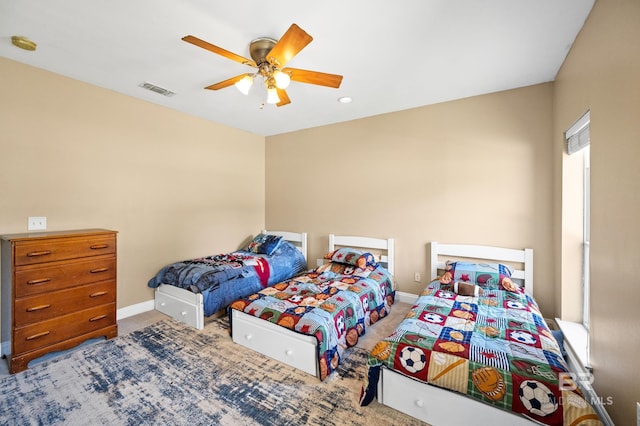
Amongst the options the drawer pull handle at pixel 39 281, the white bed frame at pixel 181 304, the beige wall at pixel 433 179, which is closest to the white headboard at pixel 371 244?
the beige wall at pixel 433 179

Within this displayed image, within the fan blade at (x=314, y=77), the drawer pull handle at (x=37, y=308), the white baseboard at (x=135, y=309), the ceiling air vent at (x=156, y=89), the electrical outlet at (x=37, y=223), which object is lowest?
the white baseboard at (x=135, y=309)

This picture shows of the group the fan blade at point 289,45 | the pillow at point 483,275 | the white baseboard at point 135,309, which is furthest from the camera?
the white baseboard at point 135,309

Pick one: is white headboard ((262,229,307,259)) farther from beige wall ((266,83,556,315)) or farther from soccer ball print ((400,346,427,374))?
soccer ball print ((400,346,427,374))

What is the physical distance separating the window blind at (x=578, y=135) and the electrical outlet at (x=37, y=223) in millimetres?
4625

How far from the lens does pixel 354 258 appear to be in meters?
3.43

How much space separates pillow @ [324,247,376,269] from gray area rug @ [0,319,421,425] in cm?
116

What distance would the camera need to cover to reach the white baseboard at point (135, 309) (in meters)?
3.05

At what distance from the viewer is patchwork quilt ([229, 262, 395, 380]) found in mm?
2098

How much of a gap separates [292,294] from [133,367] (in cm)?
144

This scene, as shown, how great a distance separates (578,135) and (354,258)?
8.02ft

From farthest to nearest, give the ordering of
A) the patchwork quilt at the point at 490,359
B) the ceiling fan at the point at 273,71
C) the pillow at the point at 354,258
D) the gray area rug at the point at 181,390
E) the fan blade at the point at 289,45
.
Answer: the pillow at the point at 354,258, the ceiling fan at the point at 273,71, the gray area rug at the point at 181,390, the fan blade at the point at 289,45, the patchwork quilt at the point at 490,359

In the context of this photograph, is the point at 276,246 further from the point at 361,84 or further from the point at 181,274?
the point at 361,84

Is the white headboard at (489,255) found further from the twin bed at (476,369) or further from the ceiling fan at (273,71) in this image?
the ceiling fan at (273,71)

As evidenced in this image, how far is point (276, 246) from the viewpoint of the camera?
4.05m
